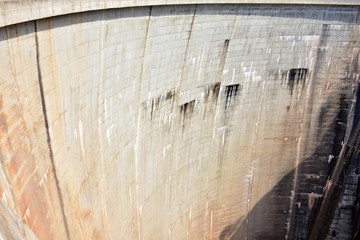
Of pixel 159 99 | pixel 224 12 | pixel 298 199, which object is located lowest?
pixel 298 199

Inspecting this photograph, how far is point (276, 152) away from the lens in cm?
1042

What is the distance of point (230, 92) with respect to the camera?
9.02m

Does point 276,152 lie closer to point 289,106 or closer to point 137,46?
point 289,106

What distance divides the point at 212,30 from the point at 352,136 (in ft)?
15.0

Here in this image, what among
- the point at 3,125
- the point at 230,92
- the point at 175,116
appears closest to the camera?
the point at 3,125

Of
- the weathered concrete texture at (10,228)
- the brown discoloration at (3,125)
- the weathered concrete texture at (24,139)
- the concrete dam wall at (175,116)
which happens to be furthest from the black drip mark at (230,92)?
the weathered concrete texture at (10,228)

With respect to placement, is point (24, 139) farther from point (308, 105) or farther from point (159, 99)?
point (308, 105)

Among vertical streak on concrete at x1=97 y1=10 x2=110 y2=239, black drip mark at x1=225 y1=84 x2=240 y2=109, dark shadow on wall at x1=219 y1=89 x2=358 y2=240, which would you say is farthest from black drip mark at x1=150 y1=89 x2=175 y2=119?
dark shadow on wall at x1=219 y1=89 x2=358 y2=240

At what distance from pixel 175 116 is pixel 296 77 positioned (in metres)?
3.20

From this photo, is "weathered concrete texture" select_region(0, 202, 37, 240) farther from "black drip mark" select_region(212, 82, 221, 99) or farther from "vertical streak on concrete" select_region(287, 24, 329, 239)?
"vertical streak on concrete" select_region(287, 24, 329, 239)

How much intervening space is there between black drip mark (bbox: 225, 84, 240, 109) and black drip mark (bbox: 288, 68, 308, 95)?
4.43ft

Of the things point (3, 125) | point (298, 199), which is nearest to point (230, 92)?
point (298, 199)

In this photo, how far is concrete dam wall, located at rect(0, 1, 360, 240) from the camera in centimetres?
459

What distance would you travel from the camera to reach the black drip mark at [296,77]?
9742mm
